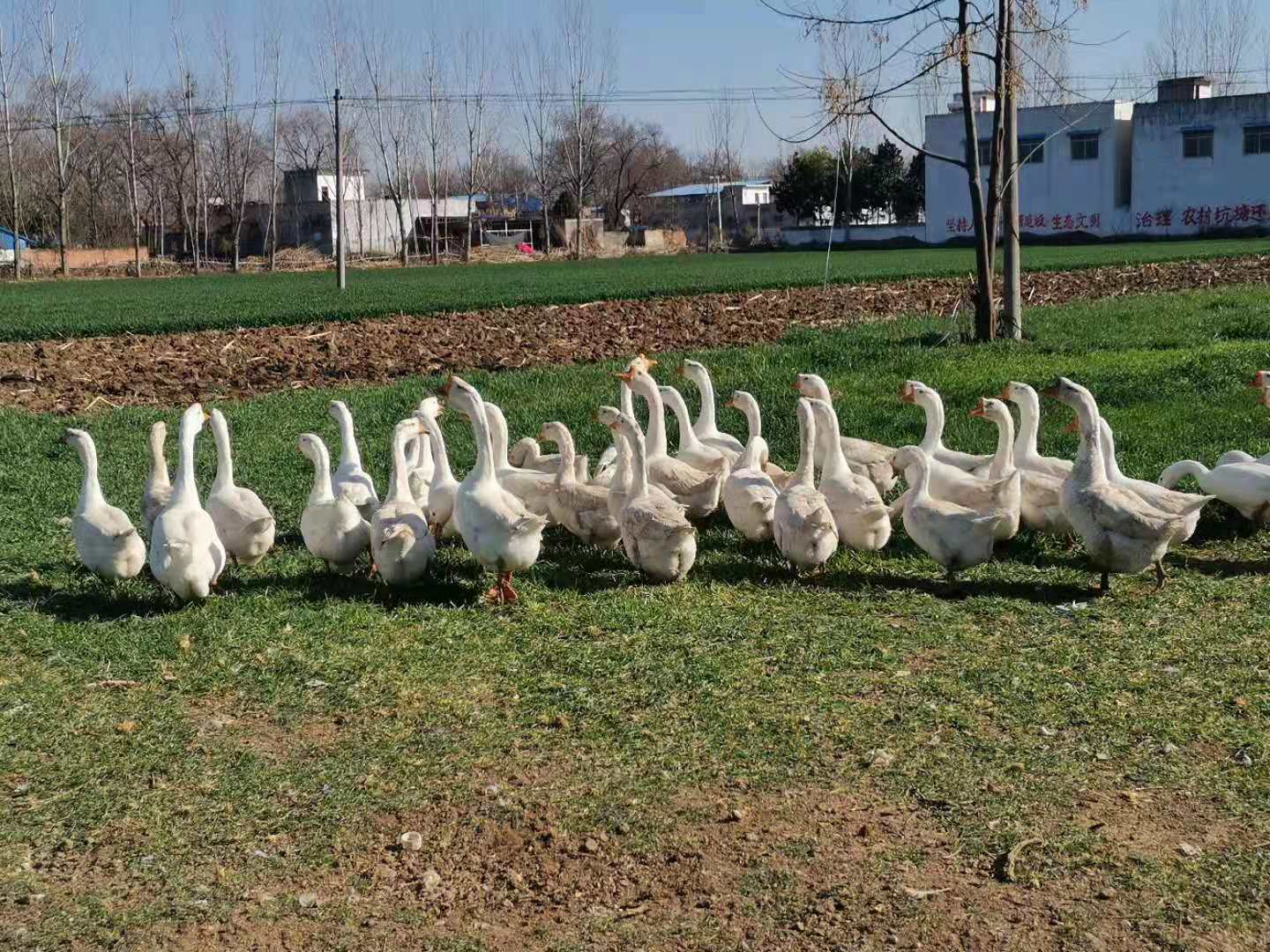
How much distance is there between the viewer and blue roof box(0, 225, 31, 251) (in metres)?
73.6

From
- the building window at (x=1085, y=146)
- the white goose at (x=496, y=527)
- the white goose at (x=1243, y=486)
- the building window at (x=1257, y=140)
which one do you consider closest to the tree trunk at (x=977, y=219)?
the white goose at (x=1243, y=486)

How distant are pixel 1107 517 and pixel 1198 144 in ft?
231

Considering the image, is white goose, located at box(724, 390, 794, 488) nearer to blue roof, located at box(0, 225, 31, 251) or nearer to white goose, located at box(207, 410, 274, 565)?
white goose, located at box(207, 410, 274, 565)

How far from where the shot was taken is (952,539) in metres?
7.91

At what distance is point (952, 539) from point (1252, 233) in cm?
6612

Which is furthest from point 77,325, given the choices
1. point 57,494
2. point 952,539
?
point 952,539

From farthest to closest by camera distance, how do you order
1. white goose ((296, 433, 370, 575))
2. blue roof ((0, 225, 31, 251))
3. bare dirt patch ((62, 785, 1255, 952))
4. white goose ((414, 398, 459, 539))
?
blue roof ((0, 225, 31, 251)) → white goose ((414, 398, 459, 539)) → white goose ((296, 433, 370, 575)) → bare dirt patch ((62, 785, 1255, 952))

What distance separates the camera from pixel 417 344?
21000 millimetres

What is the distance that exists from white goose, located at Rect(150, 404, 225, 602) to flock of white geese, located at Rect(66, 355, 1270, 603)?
0.01 metres

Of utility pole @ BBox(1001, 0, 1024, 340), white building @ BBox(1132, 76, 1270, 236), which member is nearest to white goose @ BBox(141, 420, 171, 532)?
utility pole @ BBox(1001, 0, 1024, 340)

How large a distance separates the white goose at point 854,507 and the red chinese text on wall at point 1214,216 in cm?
6737

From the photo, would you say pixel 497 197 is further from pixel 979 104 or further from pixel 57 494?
pixel 57 494

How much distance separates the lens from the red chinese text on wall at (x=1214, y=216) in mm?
67938

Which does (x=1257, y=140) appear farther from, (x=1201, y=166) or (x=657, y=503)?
(x=657, y=503)
